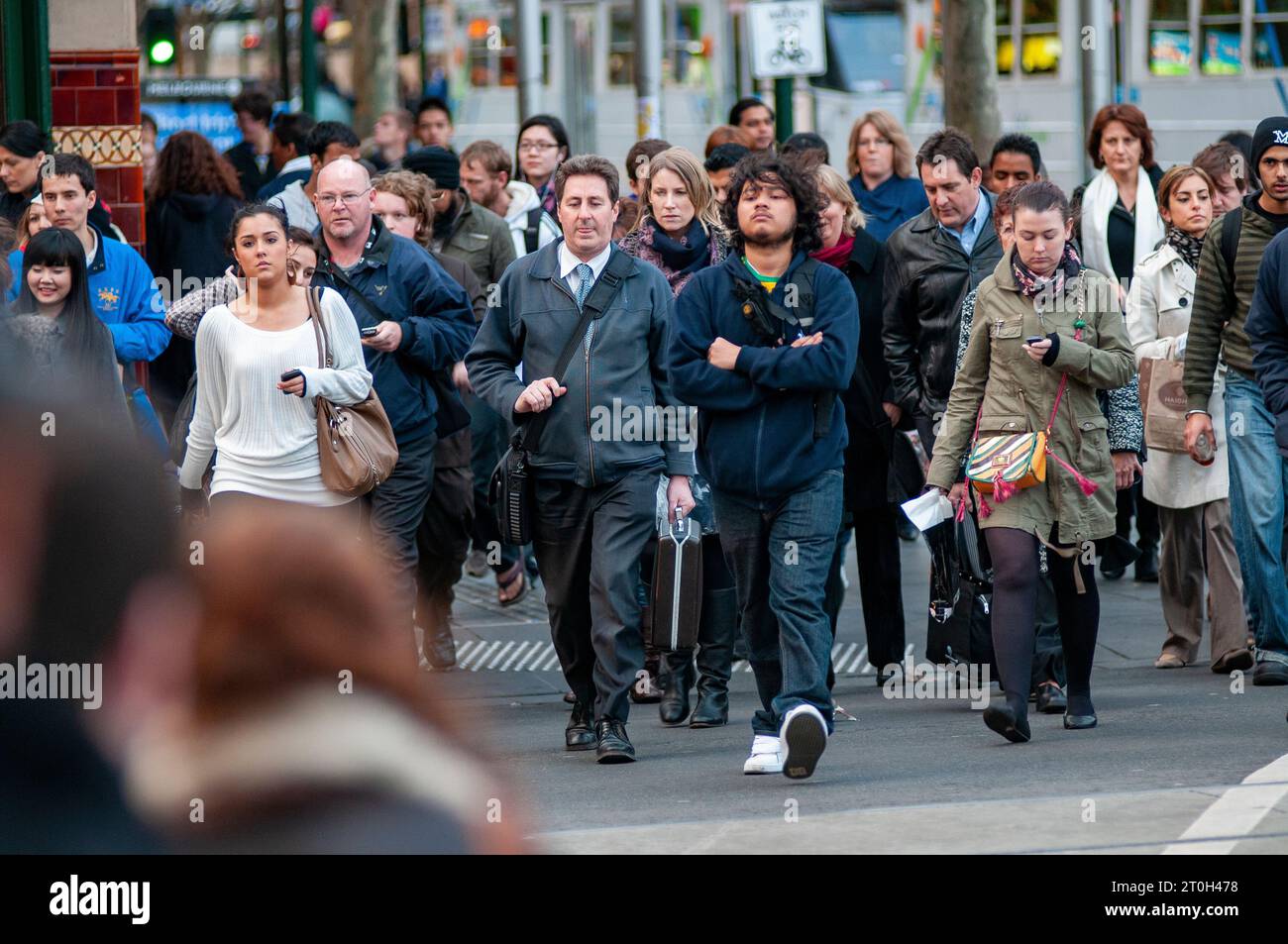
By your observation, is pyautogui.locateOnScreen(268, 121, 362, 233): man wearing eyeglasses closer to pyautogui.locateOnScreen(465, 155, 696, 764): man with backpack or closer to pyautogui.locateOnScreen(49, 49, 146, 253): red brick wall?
pyautogui.locateOnScreen(49, 49, 146, 253): red brick wall

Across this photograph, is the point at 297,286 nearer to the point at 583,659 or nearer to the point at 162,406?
the point at 583,659

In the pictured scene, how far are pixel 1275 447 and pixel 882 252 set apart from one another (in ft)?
5.79

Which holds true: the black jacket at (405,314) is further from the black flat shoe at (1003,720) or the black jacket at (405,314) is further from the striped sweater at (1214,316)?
the striped sweater at (1214,316)

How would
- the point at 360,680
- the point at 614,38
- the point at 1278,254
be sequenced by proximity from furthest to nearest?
the point at 614,38 → the point at 1278,254 → the point at 360,680

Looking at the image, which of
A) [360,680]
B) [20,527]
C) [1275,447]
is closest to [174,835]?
[360,680]

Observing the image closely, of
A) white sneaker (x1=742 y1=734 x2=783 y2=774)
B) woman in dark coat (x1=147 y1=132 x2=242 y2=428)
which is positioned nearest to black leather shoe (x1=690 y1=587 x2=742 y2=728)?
white sneaker (x1=742 y1=734 x2=783 y2=774)

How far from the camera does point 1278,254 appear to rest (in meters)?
6.99

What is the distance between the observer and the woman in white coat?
855 centimetres

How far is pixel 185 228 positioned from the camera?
35.5 ft

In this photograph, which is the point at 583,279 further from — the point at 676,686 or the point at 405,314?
the point at 676,686

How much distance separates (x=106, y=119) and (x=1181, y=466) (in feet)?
19.3

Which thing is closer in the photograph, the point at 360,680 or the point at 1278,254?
the point at 360,680

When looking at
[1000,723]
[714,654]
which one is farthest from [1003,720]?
[714,654]

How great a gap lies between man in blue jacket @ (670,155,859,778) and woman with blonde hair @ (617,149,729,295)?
135cm
